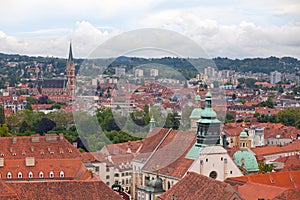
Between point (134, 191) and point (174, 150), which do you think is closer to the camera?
point (174, 150)

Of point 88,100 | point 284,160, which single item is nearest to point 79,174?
point 88,100

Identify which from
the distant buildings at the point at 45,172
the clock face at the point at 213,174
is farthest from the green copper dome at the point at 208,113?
the distant buildings at the point at 45,172

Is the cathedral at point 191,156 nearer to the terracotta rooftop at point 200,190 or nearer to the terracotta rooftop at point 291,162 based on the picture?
the terracotta rooftop at point 200,190

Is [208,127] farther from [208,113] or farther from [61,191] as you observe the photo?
[61,191]

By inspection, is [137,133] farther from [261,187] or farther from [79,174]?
[261,187]

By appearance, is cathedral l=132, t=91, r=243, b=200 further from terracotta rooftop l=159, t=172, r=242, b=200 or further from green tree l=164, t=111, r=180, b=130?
terracotta rooftop l=159, t=172, r=242, b=200

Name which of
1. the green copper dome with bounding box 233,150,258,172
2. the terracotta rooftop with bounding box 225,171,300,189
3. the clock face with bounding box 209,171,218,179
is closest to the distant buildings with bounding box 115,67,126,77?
the clock face with bounding box 209,171,218,179
